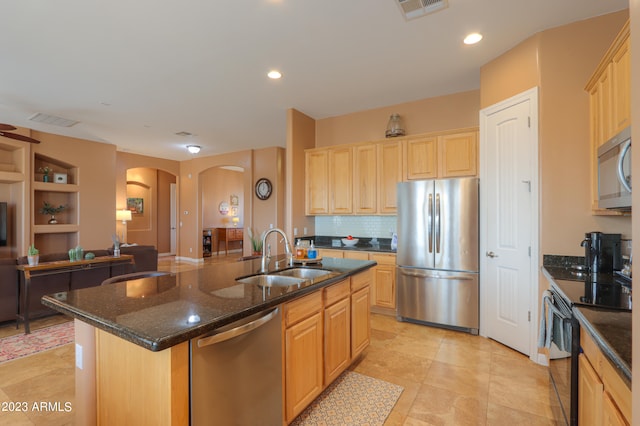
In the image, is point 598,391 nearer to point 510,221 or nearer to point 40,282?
point 510,221

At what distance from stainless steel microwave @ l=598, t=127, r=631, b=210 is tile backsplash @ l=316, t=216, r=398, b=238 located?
7.83 ft

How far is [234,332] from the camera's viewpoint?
4.26 ft

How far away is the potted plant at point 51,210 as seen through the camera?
6.10 meters

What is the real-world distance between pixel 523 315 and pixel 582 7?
2629mm

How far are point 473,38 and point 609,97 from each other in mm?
1208

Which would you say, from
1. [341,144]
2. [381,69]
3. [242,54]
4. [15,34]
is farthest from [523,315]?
[15,34]

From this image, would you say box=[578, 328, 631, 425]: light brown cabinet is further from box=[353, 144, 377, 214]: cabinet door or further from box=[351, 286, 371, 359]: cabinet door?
box=[353, 144, 377, 214]: cabinet door

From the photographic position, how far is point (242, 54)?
9.96 feet

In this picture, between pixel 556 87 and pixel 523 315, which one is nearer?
pixel 556 87

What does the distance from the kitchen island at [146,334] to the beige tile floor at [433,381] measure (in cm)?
102

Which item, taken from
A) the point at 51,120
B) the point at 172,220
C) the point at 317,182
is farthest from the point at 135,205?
the point at 317,182

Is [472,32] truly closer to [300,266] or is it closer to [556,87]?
[556,87]

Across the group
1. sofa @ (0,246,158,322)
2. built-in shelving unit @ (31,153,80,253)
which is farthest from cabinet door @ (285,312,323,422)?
built-in shelving unit @ (31,153,80,253)

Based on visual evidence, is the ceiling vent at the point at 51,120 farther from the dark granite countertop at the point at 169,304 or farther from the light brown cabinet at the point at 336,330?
the light brown cabinet at the point at 336,330
